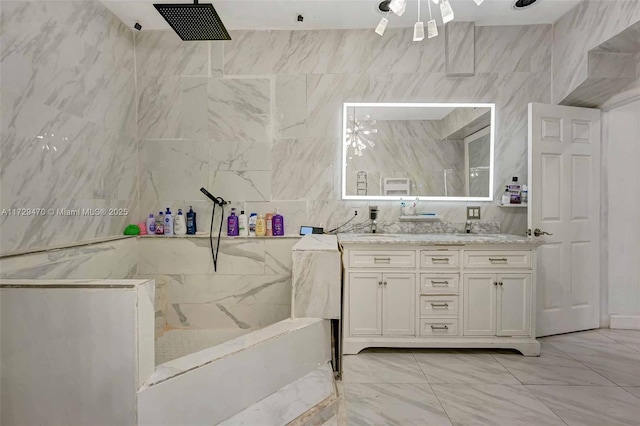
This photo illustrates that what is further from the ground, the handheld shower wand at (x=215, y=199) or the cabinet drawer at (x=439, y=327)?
the handheld shower wand at (x=215, y=199)

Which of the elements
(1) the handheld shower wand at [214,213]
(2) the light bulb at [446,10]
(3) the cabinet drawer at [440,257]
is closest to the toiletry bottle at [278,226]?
(1) the handheld shower wand at [214,213]

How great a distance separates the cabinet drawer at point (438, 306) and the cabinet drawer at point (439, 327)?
Answer: 0.04 m

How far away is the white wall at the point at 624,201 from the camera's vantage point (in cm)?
309

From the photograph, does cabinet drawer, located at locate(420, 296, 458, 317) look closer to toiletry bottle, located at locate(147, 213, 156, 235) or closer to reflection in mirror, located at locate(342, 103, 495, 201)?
reflection in mirror, located at locate(342, 103, 495, 201)

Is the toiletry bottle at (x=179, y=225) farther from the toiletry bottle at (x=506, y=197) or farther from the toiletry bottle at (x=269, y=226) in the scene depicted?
the toiletry bottle at (x=506, y=197)

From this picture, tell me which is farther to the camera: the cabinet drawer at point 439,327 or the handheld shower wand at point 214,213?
the handheld shower wand at point 214,213

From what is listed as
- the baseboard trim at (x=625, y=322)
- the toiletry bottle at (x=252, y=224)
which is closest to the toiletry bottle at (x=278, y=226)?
the toiletry bottle at (x=252, y=224)

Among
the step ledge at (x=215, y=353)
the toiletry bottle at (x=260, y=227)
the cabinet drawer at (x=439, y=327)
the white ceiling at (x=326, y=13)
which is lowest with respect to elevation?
the cabinet drawer at (x=439, y=327)

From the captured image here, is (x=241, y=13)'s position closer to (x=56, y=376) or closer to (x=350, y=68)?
(x=350, y=68)

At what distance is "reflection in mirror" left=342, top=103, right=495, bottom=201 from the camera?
3.05 metres

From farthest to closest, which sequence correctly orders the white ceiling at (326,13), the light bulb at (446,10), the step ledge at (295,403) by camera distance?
the white ceiling at (326,13) < the light bulb at (446,10) < the step ledge at (295,403)

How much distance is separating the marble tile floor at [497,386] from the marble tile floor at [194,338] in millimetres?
1190

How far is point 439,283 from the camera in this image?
2.56 meters

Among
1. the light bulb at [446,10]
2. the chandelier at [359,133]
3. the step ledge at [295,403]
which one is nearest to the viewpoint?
the step ledge at [295,403]
